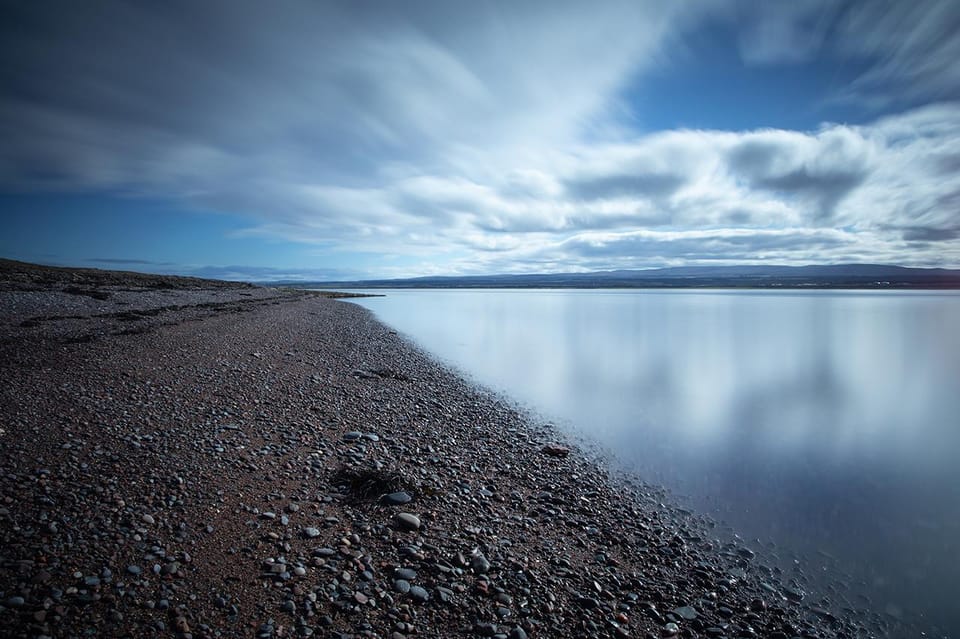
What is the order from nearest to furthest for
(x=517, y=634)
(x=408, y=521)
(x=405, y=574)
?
(x=517, y=634) → (x=405, y=574) → (x=408, y=521)

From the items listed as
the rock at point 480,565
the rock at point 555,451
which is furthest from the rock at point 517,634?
the rock at point 555,451

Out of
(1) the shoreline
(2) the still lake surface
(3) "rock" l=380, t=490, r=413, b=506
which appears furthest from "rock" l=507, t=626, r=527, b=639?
(2) the still lake surface

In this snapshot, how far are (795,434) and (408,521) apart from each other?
10.5 meters

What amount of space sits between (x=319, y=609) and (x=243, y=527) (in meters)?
1.58

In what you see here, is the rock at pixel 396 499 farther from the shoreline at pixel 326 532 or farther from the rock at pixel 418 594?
the rock at pixel 418 594

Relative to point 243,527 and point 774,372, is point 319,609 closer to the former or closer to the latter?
point 243,527

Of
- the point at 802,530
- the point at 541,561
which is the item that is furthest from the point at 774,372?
the point at 541,561

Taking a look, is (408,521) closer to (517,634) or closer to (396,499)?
(396,499)

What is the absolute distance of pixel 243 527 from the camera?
459 cm

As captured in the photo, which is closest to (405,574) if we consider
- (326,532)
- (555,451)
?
(326,532)

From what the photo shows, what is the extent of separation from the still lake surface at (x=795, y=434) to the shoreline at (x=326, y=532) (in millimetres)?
1146

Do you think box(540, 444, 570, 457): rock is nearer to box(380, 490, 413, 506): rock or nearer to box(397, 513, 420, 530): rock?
box(380, 490, 413, 506): rock

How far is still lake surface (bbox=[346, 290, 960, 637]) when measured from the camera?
578 centimetres

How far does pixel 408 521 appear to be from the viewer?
16.5 feet
